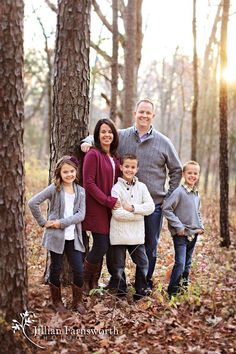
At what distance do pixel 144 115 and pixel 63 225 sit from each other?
6.06 feet

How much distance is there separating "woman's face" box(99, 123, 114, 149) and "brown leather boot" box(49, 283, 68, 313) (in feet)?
6.09

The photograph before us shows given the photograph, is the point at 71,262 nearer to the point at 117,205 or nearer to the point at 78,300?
the point at 78,300

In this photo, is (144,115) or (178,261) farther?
(178,261)

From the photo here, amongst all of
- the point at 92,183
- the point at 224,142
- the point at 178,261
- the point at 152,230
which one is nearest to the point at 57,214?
the point at 92,183

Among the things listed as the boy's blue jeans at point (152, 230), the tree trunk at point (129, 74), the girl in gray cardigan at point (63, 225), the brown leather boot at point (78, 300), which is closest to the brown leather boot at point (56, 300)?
the girl in gray cardigan at point (63, 225)

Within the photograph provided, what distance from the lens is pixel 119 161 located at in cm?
564

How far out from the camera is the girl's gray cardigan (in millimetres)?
4902

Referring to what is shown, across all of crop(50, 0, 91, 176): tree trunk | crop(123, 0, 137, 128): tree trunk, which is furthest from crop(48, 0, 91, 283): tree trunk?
crop(123, 0, 137, 128): tree trunk

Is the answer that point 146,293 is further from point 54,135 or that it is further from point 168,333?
point 54,135

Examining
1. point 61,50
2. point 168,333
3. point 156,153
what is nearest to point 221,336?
point 168,333

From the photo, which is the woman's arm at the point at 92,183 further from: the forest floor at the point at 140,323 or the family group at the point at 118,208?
the forest floor at the point at 140,323

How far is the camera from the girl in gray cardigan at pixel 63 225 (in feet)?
16.2

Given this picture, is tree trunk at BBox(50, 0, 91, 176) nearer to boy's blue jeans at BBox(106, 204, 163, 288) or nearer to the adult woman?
the adult woman

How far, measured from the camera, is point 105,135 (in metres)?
5.34
